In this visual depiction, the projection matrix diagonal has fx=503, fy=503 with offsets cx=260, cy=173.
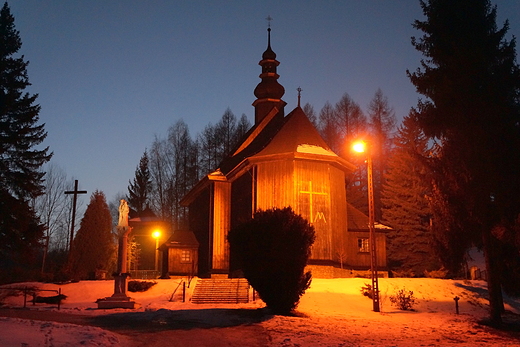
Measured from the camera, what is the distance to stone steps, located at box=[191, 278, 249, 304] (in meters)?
→ 21.5

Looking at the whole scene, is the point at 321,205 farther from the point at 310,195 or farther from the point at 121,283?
the point at 121,283

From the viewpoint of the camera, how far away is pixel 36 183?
87.6 feet

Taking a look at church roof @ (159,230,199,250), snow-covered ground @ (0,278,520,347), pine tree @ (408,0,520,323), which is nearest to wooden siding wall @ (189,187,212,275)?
church roof @ (159,230,199,250)

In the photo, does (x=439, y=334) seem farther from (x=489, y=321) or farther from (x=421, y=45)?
(x=421, y=45)

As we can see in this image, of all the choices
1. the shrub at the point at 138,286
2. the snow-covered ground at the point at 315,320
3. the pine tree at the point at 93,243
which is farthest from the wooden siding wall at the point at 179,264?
the shrub at the point at 138,286

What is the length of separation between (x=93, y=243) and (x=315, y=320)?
20886 millimetres

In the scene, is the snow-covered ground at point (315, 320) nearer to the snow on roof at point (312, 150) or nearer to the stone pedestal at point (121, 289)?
the stone pedestal at point (121, 289)

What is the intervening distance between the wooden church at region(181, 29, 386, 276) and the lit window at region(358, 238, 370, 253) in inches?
14.5

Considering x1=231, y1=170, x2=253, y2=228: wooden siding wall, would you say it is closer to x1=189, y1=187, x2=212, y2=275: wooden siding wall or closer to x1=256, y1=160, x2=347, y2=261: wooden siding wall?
x1=256, y1=160, x2=347, y2=261: wooden siding wall

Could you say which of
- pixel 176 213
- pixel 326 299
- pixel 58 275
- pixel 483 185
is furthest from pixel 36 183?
pixel 176 213

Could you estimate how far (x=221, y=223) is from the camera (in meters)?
33.5

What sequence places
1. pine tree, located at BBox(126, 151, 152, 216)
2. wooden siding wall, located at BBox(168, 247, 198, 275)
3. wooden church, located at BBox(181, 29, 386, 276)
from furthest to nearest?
pine tree, located at BBox(126, 151, 152, 216) → wooden siding wall, located at BBox(168, 247, 198, 275) → wooden church, located at BBox(181, 29, 386, 276)

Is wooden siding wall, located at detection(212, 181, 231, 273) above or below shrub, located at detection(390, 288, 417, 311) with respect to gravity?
above

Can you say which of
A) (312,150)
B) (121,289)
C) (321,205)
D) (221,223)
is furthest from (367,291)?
(221,223)
